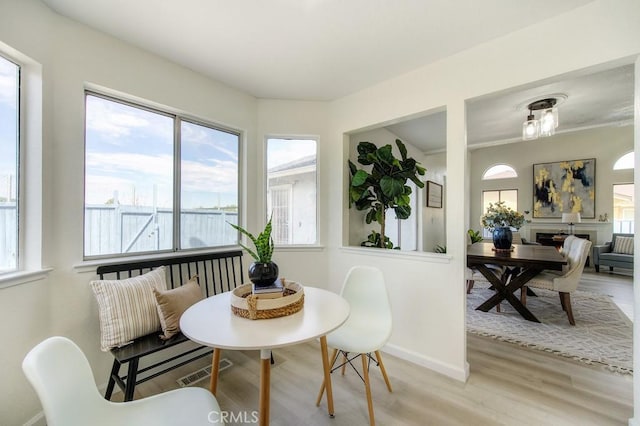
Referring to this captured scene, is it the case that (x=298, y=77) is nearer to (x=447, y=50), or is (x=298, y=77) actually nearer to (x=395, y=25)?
(x=395, y=25)

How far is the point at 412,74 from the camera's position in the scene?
2.41m

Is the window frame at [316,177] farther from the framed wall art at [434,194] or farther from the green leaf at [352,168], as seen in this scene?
the framed wall art at [434,194]

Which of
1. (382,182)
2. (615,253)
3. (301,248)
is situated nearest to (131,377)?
(301,248)

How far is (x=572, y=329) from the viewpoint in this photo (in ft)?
9.55

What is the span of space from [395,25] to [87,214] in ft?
8.53

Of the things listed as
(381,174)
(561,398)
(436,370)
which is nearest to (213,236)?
(381,174)

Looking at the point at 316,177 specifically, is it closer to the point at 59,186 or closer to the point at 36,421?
the point at 59,186

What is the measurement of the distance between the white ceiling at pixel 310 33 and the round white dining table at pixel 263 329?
6.19 ft

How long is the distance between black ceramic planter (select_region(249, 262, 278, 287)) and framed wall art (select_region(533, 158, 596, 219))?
293 inches

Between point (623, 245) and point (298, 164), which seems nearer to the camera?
point (298, 164)

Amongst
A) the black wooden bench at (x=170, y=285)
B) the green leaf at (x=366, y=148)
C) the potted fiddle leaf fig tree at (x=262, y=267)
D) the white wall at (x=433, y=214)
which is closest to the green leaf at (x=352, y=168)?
the green leaf at (x=366, y=148)

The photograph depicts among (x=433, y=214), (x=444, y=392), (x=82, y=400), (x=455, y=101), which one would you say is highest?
(x=455, y=101)

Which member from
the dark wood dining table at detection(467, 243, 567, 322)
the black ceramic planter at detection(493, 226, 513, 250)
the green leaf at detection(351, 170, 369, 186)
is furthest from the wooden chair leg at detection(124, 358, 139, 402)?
the black ceramic planter at detection(493, 226, 513, 250)

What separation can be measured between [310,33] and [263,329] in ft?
6.56
